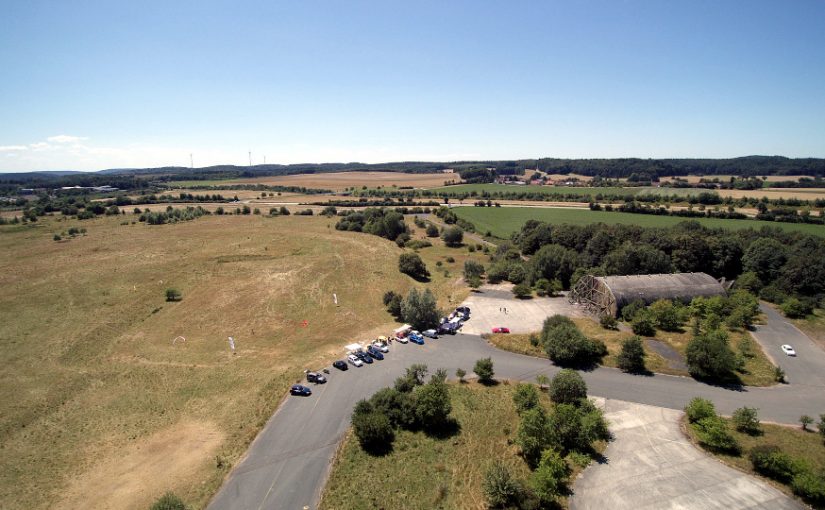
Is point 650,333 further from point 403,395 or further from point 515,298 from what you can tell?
point 403,395

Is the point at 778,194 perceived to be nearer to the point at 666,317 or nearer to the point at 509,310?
the point at 666,317

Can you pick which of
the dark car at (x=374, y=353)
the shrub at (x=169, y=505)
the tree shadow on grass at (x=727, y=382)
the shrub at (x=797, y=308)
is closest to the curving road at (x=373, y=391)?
the tree shadow on grass at (x=727, y=382)

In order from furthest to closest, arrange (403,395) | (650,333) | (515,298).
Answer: (515,298) < (650,333) < (403,395)

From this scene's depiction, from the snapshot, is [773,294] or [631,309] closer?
[631,309]

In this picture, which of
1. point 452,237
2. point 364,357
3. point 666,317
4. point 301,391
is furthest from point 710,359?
point 452,237

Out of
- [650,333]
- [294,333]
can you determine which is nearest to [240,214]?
[294,333]

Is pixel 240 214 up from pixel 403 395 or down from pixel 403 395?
up

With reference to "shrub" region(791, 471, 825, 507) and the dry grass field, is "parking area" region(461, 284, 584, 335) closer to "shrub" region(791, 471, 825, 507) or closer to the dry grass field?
the dry grass field
